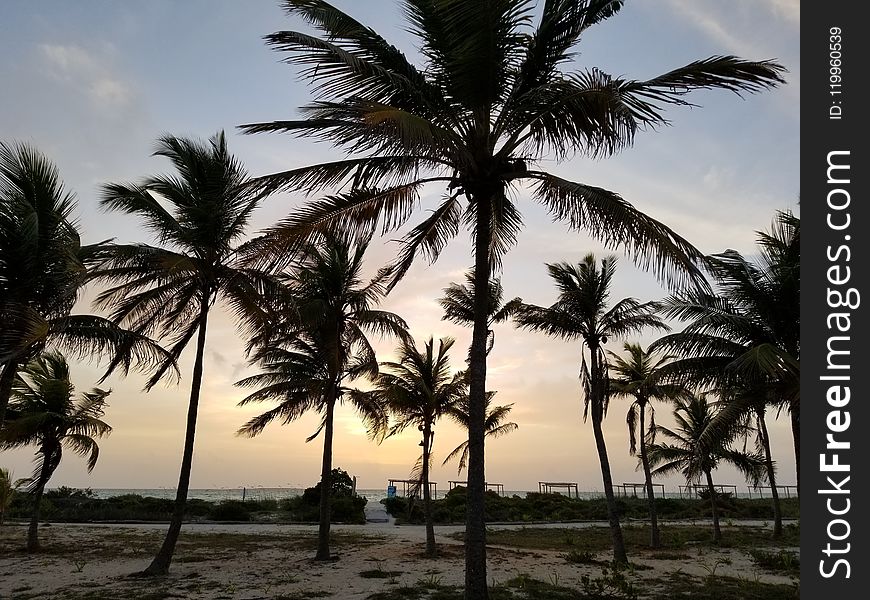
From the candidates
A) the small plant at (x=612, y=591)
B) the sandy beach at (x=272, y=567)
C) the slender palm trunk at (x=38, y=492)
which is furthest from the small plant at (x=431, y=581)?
the slender palm trunk at (x=38, y=492)

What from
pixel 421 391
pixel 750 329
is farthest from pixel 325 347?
pixel 750 329

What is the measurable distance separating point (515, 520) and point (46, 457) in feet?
90.8

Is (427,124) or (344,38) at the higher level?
(344,38)

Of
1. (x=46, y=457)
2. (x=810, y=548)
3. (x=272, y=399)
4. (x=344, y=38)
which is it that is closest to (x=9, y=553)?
(x=46, y=457)

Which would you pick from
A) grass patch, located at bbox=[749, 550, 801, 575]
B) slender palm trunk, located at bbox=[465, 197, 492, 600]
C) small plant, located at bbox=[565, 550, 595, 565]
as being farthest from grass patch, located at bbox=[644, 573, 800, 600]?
slender palm trunk, located at bbox=[465, 197, 492, 600]

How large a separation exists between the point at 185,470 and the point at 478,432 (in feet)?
26.6

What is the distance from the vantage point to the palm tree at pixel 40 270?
38.5 feet

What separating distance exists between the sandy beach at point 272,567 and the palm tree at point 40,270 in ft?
13.7

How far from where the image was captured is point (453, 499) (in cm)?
4212

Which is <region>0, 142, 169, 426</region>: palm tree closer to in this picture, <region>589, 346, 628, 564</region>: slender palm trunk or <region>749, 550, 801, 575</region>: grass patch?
<region>589, 346, 628, 564</region>: slender palm trunk

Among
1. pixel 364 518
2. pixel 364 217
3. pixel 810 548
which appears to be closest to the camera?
pixel 810 548

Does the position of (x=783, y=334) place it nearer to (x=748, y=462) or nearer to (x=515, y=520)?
(x=748, y=462)

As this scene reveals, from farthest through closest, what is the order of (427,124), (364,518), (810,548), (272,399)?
1. (364,518)
2. (272,399)
3. (427,124)
4. (810,548)

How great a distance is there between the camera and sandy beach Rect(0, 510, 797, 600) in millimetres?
11331
